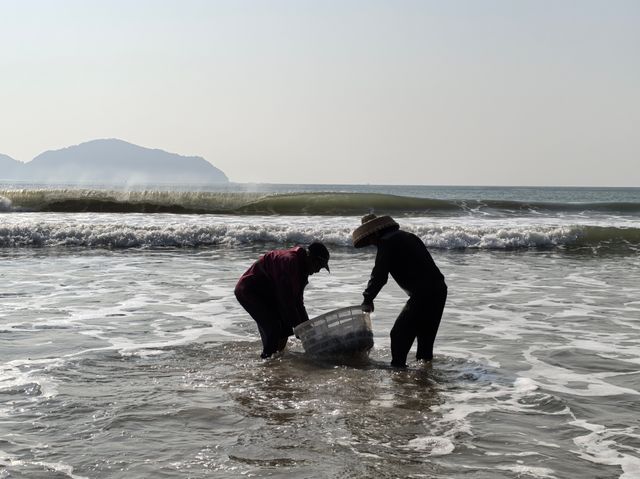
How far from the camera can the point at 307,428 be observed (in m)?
4.82

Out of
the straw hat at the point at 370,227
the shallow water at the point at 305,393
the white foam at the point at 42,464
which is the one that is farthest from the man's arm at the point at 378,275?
the white foam at the point at 42,464

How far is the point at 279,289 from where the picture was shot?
6.48 meters

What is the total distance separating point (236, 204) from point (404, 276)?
88.1 ft

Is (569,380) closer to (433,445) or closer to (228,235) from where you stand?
(433,445)

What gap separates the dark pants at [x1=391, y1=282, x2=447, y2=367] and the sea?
0.80 ft

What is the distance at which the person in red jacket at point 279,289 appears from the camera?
21.1 feet

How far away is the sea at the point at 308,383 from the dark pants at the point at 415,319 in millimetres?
244

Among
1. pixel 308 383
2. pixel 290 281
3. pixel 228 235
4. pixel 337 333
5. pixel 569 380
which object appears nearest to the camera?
pixel 308 383

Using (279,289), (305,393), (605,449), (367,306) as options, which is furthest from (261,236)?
(605,449)

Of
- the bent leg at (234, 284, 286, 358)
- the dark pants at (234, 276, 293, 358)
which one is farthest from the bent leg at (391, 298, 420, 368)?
the bent leg at (234, 284, 286, 358)

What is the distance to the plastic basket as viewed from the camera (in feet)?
21.5

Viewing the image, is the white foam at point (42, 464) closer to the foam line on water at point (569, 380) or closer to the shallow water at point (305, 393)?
the shallow water at point (305, 393)

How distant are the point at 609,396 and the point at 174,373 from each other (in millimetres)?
3572

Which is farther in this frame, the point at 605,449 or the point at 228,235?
the point at 228,235
